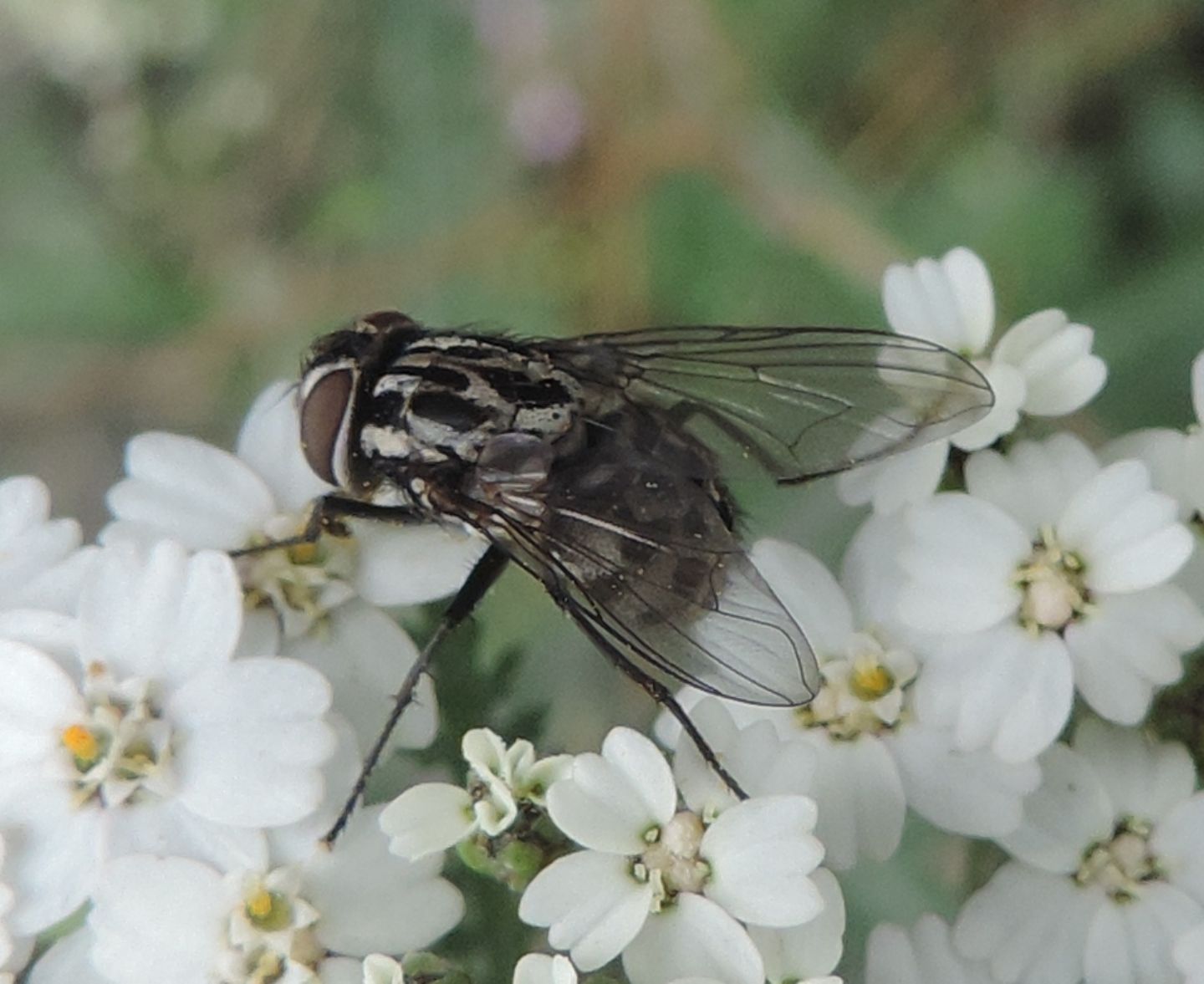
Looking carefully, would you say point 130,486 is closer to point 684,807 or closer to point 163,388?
point 684,807

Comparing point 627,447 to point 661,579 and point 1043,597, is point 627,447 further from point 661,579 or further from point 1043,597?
point 1043,597

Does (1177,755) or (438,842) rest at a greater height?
(1177,755)

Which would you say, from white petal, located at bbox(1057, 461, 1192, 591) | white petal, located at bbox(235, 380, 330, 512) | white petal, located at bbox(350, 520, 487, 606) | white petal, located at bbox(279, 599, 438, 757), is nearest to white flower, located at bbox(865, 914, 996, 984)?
white petal, located at bbox(1057, 461, 1192, 591)

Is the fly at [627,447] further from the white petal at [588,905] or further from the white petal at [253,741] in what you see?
the white petal at [588,905]

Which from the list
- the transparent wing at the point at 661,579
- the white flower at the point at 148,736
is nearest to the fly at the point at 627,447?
the transparent wing at the point at 661,579

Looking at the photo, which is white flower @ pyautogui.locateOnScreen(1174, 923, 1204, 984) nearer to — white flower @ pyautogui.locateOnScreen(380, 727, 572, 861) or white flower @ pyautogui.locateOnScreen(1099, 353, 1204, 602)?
white flower @ pyautogui.locateOnScreen(1099, 353, 1204, 602)

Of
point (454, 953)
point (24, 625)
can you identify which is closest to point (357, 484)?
point (24, 625)
